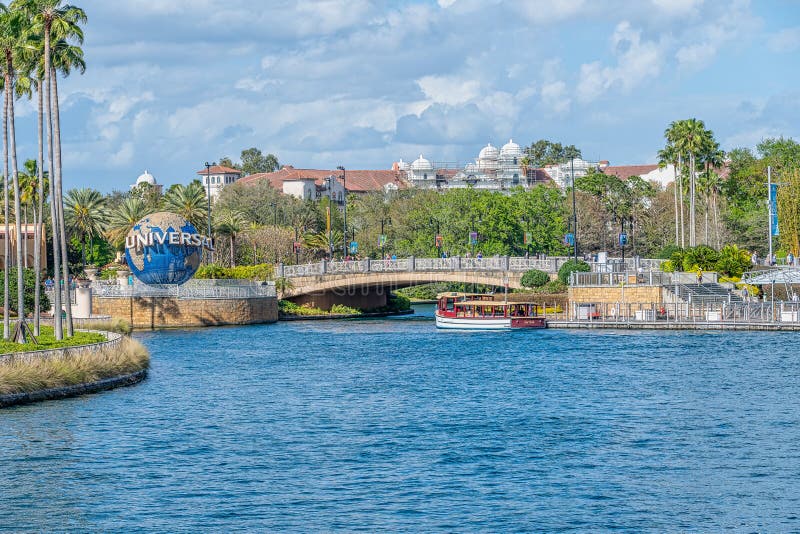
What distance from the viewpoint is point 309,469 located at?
35.9 meters

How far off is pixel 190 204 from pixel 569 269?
35808mm

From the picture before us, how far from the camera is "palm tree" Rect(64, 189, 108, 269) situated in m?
114

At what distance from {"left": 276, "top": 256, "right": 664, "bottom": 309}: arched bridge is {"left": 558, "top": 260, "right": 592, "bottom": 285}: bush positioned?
2.00 meters

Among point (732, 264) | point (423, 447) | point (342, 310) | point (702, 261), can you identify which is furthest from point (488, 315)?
point (423, 447)

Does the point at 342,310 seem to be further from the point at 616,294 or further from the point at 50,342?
the point at 50,342

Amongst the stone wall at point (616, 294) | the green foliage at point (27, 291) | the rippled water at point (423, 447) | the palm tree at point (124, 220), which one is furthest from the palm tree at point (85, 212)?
the rippled water at point (423, 447)

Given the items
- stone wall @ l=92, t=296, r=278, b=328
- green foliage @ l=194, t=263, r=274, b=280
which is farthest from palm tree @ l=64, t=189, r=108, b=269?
stone wall @ l=92, t=296, r=278, b=328

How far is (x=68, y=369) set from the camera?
4744cm

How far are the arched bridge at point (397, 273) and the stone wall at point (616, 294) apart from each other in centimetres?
1069

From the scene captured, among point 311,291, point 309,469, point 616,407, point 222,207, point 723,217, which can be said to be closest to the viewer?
point 309,469

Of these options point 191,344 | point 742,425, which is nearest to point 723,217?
point 191,344

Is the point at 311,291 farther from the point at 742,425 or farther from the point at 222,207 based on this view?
the point at 742,425

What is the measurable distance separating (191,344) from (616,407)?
35.8 meters

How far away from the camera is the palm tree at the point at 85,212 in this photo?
114500 millimetres
